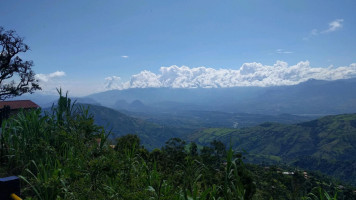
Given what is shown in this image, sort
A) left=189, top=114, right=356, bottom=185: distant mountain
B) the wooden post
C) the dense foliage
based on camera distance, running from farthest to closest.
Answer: left=189, top=114, right=356, bottom=185: distant mountain, the dense foliage, the wooden post

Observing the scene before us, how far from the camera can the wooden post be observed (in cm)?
269

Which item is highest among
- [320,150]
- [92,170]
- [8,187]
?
[8,187]

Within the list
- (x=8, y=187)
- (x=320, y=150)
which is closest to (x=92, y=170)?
(x=8, y=187)

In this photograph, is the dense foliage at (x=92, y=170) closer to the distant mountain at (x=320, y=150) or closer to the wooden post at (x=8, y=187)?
the wooden post at (x=8, y=187)

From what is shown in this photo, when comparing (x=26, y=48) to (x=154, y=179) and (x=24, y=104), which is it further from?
(x=154, y=179)

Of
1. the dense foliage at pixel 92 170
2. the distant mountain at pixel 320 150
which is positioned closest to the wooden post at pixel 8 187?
the dense foliage at pixel 92 170

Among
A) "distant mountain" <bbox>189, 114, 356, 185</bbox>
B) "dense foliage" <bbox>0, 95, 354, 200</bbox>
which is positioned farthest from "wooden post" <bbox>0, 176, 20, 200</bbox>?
"distant mountain" <bbox>189, 114, 356, 185</bbox>

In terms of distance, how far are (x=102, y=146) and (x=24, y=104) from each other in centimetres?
3675

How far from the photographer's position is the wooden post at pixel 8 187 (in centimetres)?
269

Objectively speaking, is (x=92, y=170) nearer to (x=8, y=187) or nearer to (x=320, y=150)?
(x=8, y=187)

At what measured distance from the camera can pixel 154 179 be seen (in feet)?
14.9

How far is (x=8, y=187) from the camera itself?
108 inches

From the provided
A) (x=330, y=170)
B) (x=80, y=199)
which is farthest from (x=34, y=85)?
(x=330, y=170)

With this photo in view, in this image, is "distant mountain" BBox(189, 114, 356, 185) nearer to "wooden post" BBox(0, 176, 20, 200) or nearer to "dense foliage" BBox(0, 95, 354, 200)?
"dense foliage" BBox(0, 95, 354, 200)
